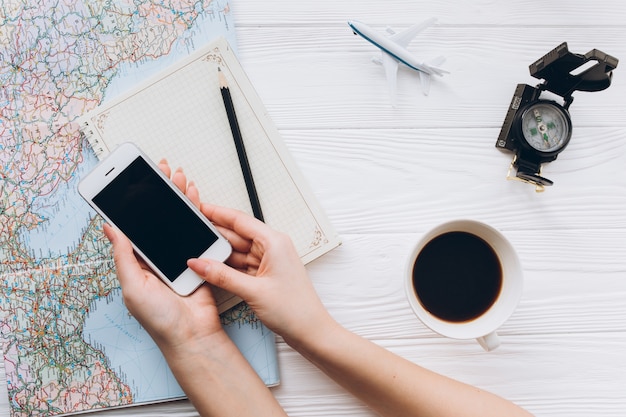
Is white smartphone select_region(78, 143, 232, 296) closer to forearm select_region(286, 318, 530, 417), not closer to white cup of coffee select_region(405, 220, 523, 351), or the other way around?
forearm select_region(286, 318, 530, 417)

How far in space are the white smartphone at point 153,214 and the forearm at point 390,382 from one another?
183 mm

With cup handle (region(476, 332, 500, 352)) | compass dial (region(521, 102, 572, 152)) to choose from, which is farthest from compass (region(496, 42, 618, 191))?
cup handle (region(476, 332, 500, 352))

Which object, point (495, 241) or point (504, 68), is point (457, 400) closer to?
point (495, 241)

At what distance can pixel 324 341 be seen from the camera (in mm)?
684

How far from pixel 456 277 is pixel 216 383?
1.20 ft

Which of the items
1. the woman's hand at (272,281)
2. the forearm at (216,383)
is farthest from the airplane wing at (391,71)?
the forearm at (216,383)

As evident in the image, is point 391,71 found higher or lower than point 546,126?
higher

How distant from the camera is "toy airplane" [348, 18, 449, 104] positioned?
0.75m

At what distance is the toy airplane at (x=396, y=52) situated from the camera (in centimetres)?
75

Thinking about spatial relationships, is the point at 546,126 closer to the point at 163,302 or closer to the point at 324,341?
the point at 324,341

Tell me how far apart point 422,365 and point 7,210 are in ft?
2.20

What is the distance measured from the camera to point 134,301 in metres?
0.65

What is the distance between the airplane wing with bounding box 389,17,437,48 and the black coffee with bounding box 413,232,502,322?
0.31 meters

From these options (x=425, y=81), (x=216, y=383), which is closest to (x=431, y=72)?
(x=425, y=81)
